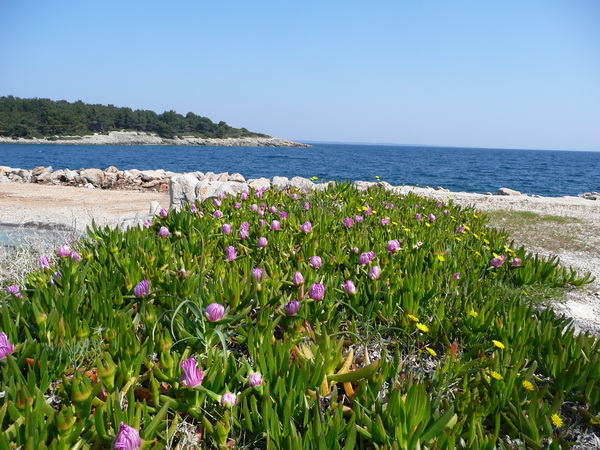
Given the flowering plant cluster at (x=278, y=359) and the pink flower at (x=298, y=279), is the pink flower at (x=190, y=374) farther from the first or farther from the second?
the pink flower at (x=298, y=279)

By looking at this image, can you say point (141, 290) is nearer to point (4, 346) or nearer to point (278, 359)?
point (4, 346)

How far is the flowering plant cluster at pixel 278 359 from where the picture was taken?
143cm

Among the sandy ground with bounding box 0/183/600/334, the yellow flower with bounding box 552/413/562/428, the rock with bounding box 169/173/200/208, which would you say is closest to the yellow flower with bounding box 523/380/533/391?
the yellow flower with bounding box 552/413/562/428

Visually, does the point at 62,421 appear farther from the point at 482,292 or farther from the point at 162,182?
the point at 162,182

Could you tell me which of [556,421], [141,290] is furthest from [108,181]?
[556,421]

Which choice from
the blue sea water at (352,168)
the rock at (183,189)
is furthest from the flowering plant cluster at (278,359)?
the blue sea water at (352,168)

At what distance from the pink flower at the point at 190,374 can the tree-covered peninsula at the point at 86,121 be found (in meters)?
94.9

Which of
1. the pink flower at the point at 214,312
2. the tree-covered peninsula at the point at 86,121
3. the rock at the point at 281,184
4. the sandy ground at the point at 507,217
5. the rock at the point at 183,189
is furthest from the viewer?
the tree-covered peninsula at the point at 86,121

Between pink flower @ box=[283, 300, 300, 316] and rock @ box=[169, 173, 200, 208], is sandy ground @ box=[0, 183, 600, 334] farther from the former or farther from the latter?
pink flower @ box=[283, 300, 300, 316]

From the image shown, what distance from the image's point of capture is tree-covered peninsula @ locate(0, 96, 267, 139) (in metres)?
81.8

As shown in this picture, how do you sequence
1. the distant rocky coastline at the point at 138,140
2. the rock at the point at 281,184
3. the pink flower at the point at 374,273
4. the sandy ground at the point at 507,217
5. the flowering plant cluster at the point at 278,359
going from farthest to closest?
the distant rocky coastline at the point at 138,140 → the rock at the point at 281,184 → the sandy ground at the point at 507,217 → the pink flower at the point at 374,273 → the flowering plant cluster at the point at 278,359

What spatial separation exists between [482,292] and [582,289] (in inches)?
73.5

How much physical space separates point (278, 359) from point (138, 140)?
100652 millimetres

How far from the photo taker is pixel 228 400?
1.52 m
